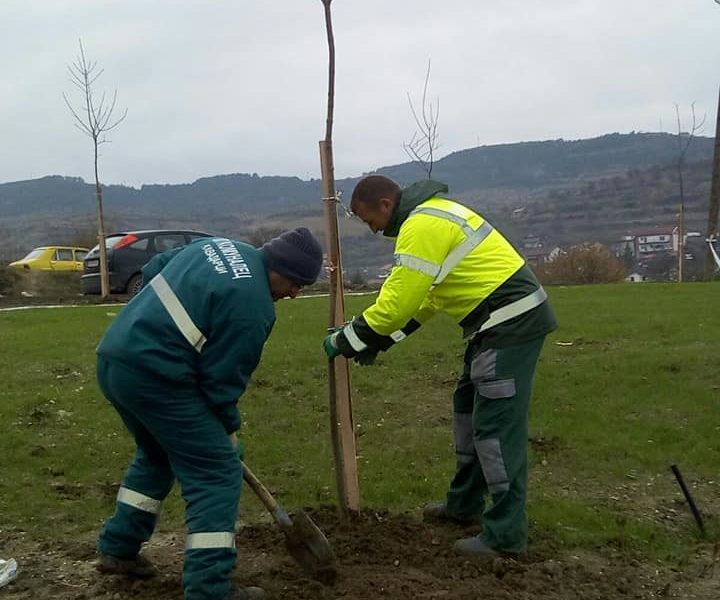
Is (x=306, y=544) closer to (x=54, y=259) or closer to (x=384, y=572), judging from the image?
(x=384, y=572)

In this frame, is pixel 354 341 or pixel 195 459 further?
pixel 354 341

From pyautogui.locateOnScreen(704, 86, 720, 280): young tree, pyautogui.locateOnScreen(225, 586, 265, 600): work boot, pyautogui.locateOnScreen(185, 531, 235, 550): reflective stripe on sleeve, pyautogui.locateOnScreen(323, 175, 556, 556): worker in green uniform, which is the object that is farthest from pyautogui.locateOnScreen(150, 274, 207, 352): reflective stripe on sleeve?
pyautogui.locateOnScreen(704, 86, 720, 280): young tree

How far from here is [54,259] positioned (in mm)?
26344

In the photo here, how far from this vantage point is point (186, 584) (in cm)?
373

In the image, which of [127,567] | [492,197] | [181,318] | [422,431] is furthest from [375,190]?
[492,197]

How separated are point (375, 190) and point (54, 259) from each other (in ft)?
77.8

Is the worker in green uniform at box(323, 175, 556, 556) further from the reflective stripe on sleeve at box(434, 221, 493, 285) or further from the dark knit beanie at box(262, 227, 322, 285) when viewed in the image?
the dark knit beanie at box(262, 227, 322, 285)

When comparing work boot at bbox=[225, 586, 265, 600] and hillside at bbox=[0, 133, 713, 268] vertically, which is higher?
hillside at bbox=[0, 133, 713, 268]

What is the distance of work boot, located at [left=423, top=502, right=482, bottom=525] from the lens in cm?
508

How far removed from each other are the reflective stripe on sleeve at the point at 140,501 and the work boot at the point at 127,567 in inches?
11.9

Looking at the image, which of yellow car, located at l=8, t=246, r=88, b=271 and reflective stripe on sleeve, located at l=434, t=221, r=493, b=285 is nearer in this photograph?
reflective stripe on sleeve, located at l=434, t=221, r=493, b=285

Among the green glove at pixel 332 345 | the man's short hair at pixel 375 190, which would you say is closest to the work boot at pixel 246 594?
the green glove at pixel 332 345

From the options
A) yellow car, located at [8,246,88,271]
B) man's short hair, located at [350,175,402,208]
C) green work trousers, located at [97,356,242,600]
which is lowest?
yellow car, located at [8,246,88,271]

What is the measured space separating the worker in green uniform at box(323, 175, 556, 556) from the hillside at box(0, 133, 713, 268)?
30.0 metres
